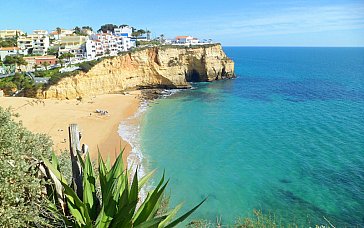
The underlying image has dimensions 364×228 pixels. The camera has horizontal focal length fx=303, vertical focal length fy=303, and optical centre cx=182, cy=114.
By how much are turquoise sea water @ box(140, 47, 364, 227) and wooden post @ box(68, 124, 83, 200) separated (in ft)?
23.3

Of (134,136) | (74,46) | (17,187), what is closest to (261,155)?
(134,136)

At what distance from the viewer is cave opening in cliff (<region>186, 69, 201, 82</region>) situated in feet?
194

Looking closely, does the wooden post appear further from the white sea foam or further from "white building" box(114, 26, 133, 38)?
"white building" box(114, 26, 133, 38)

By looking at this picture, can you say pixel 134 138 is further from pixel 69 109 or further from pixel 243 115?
pixel 243 115

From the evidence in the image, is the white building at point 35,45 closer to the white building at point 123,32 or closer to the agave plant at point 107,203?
the white building at point 123,32

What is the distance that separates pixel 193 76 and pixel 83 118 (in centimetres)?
3160

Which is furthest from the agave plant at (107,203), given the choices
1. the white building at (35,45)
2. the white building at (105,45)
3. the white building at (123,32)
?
the white building at (123,32)

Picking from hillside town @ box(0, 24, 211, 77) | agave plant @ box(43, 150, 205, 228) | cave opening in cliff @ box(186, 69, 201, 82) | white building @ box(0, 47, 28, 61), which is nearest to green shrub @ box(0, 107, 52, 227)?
agave plant @ box(43, 150, 205, 228)

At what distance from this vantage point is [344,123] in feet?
104

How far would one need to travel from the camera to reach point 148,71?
49.6 metres

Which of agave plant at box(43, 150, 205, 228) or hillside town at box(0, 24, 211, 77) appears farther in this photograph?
hillside town at box(0, 24, 211, 77)

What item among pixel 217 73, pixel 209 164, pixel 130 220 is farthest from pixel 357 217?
pixel 217 73

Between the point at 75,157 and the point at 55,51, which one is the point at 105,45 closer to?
the point at 55,51

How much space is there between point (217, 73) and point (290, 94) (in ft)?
53.5
